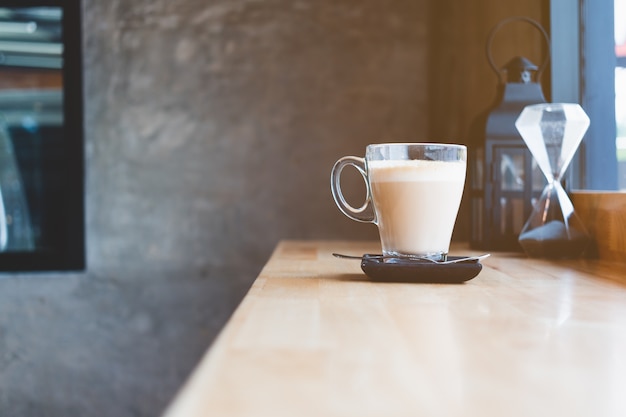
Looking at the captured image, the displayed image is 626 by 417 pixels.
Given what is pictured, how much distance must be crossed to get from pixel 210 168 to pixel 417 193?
1595 mm

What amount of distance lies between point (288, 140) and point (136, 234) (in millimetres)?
687

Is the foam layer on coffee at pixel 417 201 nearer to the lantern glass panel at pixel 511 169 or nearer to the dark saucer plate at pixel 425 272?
the dark saucer plate at pixel 425 272

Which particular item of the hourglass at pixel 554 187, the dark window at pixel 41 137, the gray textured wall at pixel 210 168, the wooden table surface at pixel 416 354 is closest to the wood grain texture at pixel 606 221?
the hourglass at pixel 554 187

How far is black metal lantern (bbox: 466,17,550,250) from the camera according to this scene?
134 centimetres

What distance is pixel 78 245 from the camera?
2.45 meters

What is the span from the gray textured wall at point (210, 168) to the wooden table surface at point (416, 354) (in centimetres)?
162

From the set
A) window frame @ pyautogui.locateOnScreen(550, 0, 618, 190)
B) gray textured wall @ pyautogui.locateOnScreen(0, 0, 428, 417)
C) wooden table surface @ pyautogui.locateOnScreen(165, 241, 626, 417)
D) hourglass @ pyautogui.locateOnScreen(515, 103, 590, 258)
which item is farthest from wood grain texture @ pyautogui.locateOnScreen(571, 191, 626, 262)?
gray textured wall @ pyautogui.locateOnScreen(0, 0, 428, 417)

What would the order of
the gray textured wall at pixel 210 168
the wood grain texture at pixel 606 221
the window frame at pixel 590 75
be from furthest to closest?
the gray textured wall at pixel 210 168 → the window frame at pixel 590 75 → the wood grain texture at pixel 606 221

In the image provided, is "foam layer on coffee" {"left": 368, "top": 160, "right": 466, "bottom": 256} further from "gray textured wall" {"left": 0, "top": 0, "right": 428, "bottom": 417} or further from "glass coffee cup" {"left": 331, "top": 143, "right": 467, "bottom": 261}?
"gray textured wall" {"left": 0, "top": 0, "right": 428, "bottom": 417}

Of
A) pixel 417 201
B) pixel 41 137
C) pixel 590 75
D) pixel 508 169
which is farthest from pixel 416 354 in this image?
pixel 41 137

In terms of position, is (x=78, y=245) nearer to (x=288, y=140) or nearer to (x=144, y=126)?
(x=144, y=126)

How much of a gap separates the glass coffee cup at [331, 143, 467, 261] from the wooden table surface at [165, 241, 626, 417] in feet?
0.44

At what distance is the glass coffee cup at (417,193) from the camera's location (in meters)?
0.92

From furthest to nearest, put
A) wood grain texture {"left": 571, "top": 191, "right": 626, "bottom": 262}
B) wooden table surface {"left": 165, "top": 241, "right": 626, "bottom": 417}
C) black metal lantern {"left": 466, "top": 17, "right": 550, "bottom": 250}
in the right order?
black metal lantern {"left": 466, "top": 17, "right": 550, "bottom": 250}, wood grain texture {"left": 571, "top": 191, "right": 626, "bottom": 262}, wooden table surface {"left": 165, "top": 241, "right": 626, "bottom": 417}
